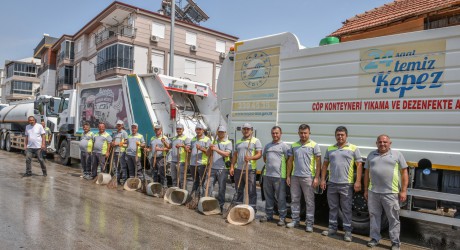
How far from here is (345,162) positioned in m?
5.46

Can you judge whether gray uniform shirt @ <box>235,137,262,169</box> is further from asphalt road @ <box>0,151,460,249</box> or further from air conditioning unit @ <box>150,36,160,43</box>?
air conditioning unit @ <box>150,36,160,43</box>

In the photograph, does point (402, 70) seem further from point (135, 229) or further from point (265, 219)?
point (135, 229)

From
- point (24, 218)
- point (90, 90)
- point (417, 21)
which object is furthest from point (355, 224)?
point (90, 90)

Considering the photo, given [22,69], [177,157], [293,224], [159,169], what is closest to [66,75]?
[22,69]

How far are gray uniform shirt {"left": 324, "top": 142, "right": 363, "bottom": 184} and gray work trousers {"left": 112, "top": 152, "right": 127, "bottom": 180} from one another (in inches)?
217

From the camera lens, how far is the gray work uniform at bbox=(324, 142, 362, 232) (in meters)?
5.45

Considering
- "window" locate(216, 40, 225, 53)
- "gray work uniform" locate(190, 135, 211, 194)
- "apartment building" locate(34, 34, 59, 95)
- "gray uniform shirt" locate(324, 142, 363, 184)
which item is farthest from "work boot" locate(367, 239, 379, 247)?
"apartment building" locate(34, 34, 59, 95)

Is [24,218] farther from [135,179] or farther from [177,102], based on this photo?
[177,102]

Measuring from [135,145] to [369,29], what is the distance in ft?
18.4

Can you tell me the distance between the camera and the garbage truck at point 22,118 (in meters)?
14.1

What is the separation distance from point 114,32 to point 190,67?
6485 millimetres

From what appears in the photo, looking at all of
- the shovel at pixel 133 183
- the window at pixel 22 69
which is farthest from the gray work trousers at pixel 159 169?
the window at pixel 22 69

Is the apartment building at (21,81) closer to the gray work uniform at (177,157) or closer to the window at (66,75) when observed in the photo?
the window at (66,75)

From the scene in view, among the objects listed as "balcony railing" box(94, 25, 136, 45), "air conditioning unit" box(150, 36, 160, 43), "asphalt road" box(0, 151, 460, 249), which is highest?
"balcony railing" box(94, 25, 136, 45)
